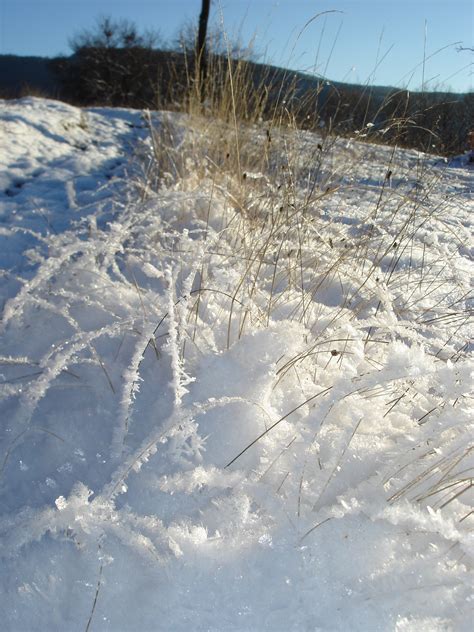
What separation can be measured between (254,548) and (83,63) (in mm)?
21043

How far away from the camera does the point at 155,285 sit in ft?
5.53

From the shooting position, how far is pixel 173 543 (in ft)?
2.59

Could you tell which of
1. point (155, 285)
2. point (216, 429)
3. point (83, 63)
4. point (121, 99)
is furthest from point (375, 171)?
point (83, 63)

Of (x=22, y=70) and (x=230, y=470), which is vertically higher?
(x=230, y=470)

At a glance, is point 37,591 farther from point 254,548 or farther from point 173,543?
point 254,548

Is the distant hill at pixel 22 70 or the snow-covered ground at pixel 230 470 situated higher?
the snow-covered ground at pixel 230 470

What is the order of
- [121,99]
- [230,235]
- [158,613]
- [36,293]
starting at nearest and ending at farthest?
[158,613]
[36,293]
[230,235]
[121,99]

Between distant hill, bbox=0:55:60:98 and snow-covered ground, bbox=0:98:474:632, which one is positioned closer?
snow-covered ground, bbox=0:98:474:632

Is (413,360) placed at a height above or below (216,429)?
above

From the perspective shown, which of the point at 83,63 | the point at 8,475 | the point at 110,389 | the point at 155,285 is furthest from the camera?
the point at 83,63

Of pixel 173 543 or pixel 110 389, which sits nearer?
pixel 173 543

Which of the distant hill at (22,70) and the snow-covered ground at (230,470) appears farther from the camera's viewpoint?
the distant hill at (22,70)

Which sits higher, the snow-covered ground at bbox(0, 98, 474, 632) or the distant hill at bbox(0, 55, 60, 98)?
the snow-covered ground at bbox(0, 98, 474, 632)

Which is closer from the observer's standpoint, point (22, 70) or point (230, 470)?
point (230, 470)
